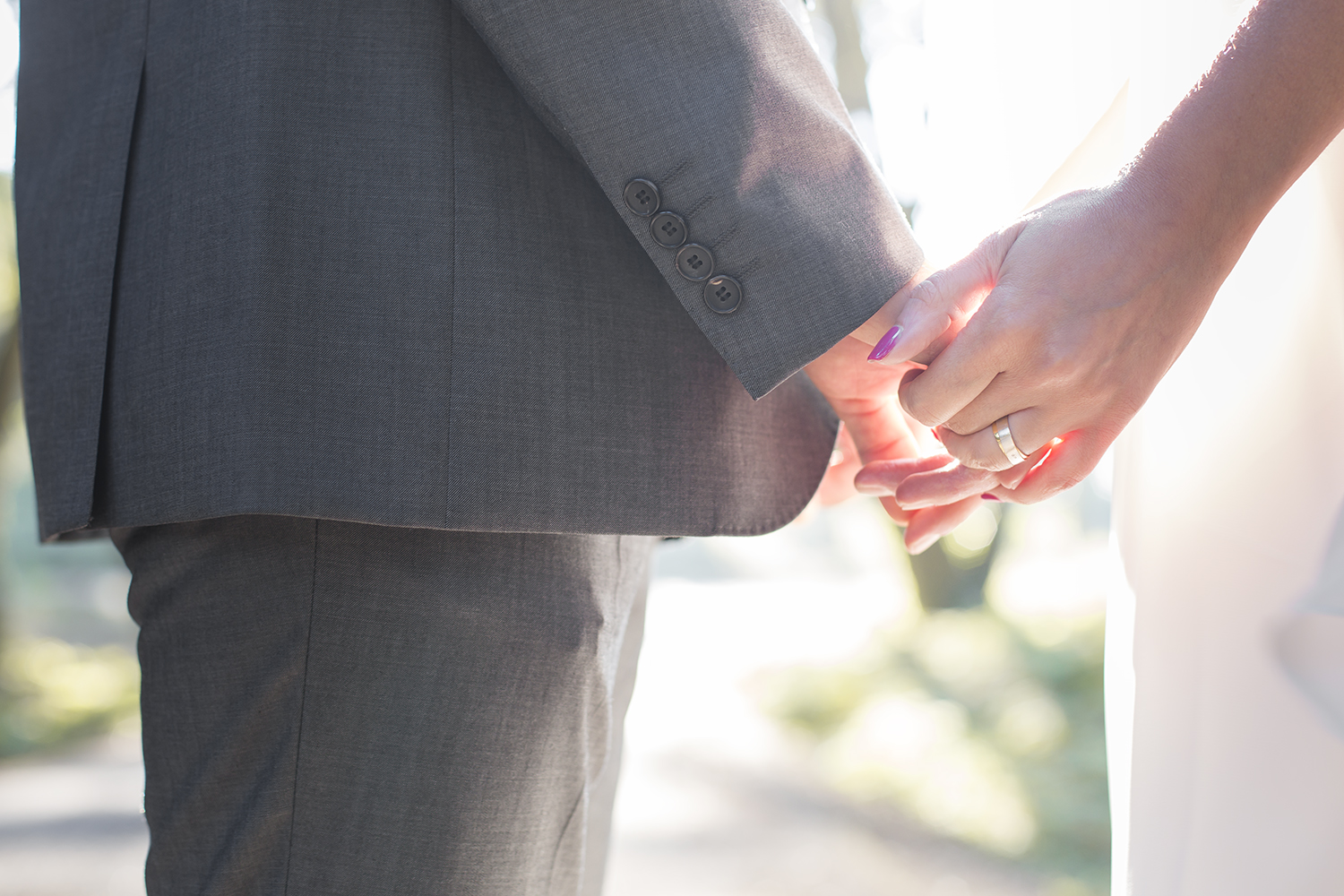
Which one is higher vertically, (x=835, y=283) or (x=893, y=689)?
(x=835, y=283)

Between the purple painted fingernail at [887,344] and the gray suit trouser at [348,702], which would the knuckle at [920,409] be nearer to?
the purple painted fingernail at [887,344]

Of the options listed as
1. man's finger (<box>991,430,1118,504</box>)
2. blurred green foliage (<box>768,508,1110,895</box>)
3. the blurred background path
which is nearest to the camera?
man's finger (<box>991,430,1118,504</box>)

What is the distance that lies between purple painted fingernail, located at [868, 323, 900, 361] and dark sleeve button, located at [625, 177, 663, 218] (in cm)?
20

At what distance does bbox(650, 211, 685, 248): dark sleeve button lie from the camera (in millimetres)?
669

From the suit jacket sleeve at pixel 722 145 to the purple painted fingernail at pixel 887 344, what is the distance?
2 centimetres

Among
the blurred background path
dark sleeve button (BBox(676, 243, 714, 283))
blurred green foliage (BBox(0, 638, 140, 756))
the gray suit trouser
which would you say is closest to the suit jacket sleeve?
dark sleeve button (BBox(676, 243, 714, 283))

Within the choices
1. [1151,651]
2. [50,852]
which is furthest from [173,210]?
[50,852]

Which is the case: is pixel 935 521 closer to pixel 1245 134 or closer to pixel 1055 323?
pixel 1055 323

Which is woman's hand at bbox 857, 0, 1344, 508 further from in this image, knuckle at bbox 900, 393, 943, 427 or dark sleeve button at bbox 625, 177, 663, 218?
dark sleeve button at bbox 625, 177, 663, 218

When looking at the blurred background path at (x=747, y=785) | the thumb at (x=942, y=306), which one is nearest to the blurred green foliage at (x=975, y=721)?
the blurred background path at (x=747, y=785)

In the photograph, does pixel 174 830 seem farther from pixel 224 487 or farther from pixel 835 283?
pixel 835 283

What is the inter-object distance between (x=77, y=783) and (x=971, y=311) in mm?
3729

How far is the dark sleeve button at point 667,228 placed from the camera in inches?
26.4

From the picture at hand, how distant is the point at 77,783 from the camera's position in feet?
10.7
